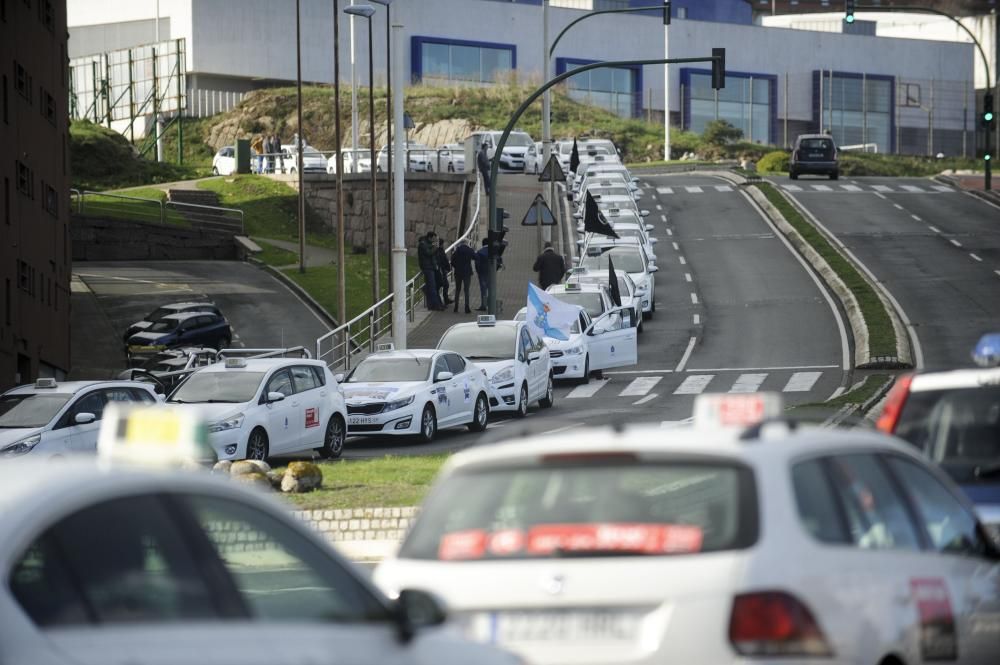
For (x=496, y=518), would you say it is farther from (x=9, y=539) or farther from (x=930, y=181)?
(x=930, y=181)

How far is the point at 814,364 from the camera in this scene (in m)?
34.5

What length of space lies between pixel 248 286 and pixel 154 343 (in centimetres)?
1243

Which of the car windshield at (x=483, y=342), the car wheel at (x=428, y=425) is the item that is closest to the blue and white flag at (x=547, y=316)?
the car windshield at (x=483, y=342)

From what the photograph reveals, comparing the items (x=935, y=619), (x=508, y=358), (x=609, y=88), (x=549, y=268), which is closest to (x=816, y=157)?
(x=549, y=268)

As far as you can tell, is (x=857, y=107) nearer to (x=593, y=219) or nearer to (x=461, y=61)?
(x=461, y=61)

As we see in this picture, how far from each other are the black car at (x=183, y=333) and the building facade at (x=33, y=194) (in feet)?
6.31

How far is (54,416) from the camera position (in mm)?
21656

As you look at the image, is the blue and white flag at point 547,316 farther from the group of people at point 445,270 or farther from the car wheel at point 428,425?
the group of people at point 445,270

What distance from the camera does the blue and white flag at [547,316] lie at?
1192 inches

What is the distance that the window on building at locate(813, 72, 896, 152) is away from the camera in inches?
4350

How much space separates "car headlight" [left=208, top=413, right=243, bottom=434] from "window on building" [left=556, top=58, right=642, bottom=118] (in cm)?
8275

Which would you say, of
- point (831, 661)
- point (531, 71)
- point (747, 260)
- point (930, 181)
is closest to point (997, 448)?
point (831, 661)

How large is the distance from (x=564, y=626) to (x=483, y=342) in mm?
A: 23167

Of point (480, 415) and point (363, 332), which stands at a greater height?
point (480, 415)
